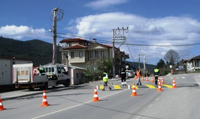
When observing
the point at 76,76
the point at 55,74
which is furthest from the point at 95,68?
the point at 55,74

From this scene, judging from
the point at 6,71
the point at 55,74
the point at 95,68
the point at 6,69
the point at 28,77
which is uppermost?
the point at 95,68

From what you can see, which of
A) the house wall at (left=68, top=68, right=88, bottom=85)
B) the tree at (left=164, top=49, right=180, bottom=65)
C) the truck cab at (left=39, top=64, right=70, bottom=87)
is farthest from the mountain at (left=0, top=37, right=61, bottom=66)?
the tree at (left=164, top=49, right=180, bottom=65)

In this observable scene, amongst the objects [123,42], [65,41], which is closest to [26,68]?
[123,42]

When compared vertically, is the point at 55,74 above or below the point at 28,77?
above

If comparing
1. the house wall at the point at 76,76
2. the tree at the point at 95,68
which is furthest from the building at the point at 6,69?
the tree at the point at 95,68

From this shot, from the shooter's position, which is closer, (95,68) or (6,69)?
(6,69)

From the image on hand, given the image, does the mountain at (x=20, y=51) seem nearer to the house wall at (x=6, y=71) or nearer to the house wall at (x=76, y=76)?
the house wall at (x=76, y=76)

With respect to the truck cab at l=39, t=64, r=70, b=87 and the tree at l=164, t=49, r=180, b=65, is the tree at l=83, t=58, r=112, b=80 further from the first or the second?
the tree at l=164, t=49, r=180, b=65

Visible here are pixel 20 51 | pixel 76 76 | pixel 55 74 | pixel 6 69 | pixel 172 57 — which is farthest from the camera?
pixel 172 57

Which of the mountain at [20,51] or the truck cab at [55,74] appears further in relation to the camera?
the mountain at [20,51]

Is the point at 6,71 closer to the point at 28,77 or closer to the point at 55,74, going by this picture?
the point at 55,74

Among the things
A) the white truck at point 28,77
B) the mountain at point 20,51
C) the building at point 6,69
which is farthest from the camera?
the mountain at point 20,51

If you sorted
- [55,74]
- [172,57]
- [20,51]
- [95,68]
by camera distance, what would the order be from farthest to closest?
[172,57], [20,51], [95,68], [55,74]

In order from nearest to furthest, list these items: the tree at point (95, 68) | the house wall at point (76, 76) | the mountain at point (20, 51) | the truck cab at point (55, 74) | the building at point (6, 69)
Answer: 1. the truck cab at point (55, 74)
2. the building at point (6, 69)
3. the house wall at point (76, 76)
4. the tree at point (95, 68)
5. the mountain at point (20, 51)
